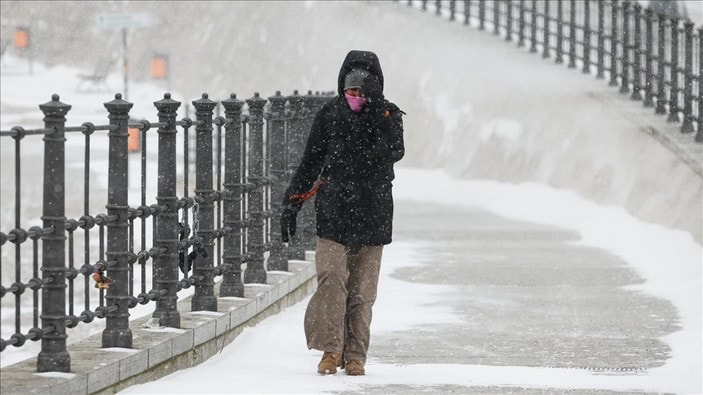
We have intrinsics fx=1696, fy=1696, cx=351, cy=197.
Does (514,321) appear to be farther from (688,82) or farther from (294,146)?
(688,82)

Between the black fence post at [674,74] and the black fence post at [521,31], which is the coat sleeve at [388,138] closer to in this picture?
the black fence post at [674,74]

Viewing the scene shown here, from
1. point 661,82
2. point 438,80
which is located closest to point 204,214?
point 661,82

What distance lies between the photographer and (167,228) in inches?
380

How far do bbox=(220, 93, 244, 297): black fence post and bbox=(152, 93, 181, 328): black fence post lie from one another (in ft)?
4.69

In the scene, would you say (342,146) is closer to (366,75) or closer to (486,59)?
(366,75)

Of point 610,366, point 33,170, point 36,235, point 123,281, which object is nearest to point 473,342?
point 610,366

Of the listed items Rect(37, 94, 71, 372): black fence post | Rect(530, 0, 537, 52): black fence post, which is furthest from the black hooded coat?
Rect(530, 0, 537, 52): black fence post

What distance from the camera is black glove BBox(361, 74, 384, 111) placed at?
902 cm

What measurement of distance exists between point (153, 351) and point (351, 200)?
4.36ft

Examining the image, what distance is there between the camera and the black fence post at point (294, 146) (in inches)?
544

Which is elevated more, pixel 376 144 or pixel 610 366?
pixel 376 144

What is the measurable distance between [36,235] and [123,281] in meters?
1.13

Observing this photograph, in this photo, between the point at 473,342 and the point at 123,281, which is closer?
the point at 123,281

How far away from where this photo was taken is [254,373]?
9.12 meters
